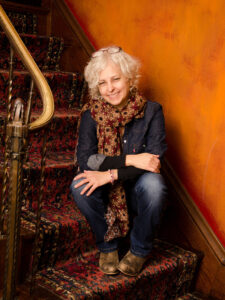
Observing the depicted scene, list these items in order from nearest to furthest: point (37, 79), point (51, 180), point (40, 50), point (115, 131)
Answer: point (37, 79)
point (115, 131)
point (51, 180)
point (40, 50)

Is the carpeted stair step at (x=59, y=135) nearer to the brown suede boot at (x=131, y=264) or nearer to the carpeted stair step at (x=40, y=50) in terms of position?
the carpeted stair step at (x=40, y=50)

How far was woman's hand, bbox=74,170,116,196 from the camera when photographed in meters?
1.79

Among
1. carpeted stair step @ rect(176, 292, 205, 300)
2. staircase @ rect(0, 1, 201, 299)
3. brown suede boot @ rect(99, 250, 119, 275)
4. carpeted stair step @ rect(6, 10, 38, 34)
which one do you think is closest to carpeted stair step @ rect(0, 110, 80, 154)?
staircase @ rect(0, 1, 201, 299)

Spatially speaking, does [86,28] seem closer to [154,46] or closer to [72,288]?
[154,46]

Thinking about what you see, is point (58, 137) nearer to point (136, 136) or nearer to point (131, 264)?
point (136, 136)

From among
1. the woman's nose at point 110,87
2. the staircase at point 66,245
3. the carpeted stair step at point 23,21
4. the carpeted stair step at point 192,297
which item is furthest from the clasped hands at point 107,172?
the carpeted stair step at point 23,21

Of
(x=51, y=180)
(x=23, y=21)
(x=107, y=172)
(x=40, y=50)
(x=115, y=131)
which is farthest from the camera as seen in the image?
(x=23, y=21)

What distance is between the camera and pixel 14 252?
1275mm

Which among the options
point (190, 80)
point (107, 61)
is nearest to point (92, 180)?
point (107, 61)

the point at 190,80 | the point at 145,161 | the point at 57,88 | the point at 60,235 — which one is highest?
the point at 190,80

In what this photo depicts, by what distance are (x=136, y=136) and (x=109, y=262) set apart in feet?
2.17

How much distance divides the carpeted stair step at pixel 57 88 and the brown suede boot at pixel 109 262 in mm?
1164

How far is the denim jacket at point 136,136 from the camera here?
1.93 metres

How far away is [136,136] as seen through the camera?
6.47ft
